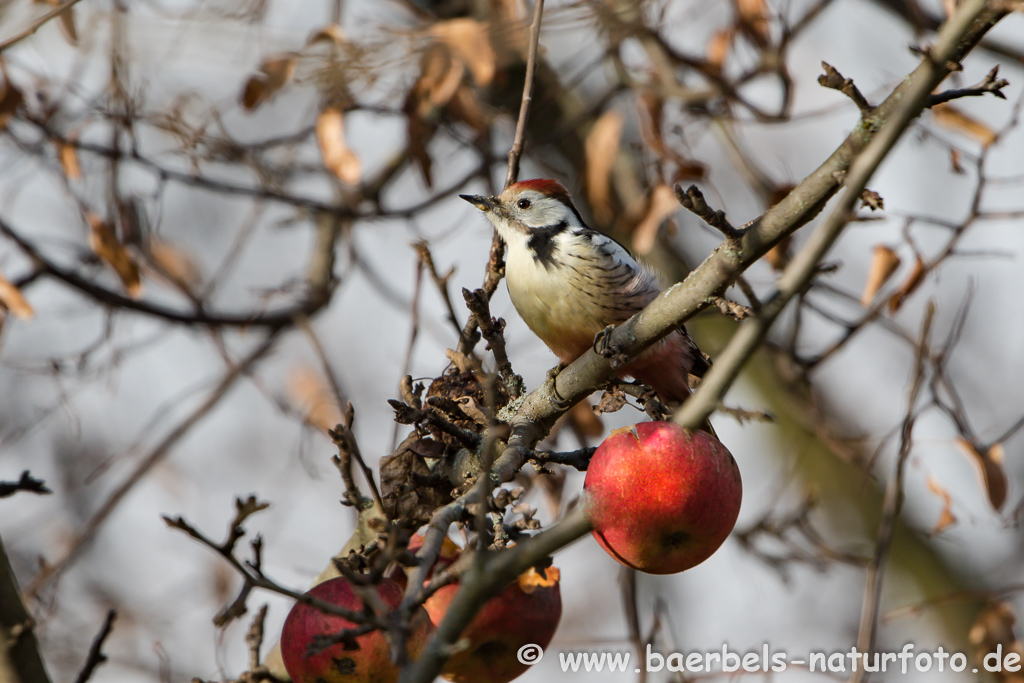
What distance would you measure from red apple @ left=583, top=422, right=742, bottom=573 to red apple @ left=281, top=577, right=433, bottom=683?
0.52 meters

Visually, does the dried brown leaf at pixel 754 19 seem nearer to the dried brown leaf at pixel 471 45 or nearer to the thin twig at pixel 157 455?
the dried brown leaf at pixel 471 45

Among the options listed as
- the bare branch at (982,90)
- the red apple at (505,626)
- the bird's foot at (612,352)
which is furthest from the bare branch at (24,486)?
the bare branch at (982,90)

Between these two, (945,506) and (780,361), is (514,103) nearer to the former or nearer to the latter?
(780,361)

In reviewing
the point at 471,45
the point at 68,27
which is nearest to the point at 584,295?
the point at 471,45

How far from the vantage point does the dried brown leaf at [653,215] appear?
153 inches

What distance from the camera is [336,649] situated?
211 cm

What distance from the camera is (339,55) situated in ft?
13.2

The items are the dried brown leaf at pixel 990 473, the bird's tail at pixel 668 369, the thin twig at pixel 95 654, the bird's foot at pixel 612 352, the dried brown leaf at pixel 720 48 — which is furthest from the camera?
the dried brown leaf at pixel 720 48

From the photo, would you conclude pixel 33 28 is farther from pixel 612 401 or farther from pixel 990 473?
pixel 990 473

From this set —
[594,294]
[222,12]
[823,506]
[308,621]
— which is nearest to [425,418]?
[308,621]

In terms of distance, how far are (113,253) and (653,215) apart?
2.43 metres

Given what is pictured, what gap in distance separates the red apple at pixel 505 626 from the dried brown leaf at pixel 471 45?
2087mm

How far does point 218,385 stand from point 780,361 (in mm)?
3194

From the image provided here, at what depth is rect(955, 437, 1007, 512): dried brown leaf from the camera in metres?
3.27
